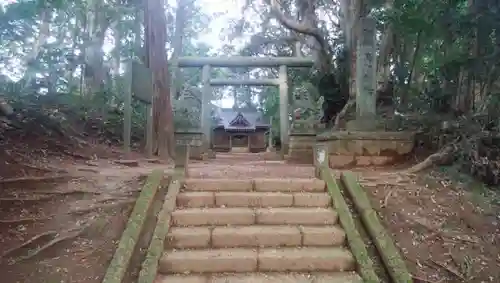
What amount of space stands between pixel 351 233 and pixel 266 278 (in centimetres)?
104

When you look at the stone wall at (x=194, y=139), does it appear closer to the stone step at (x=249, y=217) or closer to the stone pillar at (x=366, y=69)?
the stone pillar at (x=366, y=69)

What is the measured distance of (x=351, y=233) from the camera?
3.73 metres

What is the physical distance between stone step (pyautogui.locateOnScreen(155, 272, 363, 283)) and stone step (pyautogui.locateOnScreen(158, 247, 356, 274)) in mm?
70

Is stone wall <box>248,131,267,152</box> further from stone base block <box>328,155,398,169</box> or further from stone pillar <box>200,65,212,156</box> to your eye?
stone base block <box>328,155,398,169</box>

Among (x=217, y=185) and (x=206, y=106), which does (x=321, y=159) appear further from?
(x=206, y=106)

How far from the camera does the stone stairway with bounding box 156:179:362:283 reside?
3387mm

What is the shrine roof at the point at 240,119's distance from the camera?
2611 cm

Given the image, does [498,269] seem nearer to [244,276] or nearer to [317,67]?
[244,276]

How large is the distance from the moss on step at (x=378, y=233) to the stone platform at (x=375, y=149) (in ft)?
7.05

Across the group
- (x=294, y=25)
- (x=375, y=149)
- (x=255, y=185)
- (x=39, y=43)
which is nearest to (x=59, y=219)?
(x=255, y=185)

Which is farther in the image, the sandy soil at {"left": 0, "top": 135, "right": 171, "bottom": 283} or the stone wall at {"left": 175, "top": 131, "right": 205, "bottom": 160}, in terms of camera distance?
the stone wall at {"left": 175, "top": 131, "right": 205, "bottom": 160}

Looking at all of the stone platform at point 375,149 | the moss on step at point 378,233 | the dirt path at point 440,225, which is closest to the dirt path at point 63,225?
the moss on step at point 378,233

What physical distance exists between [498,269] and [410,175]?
188cm

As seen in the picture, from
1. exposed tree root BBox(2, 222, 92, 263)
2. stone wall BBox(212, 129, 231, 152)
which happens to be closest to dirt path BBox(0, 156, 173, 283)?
exposed tree root BBox(2, 222, 92, 263)
